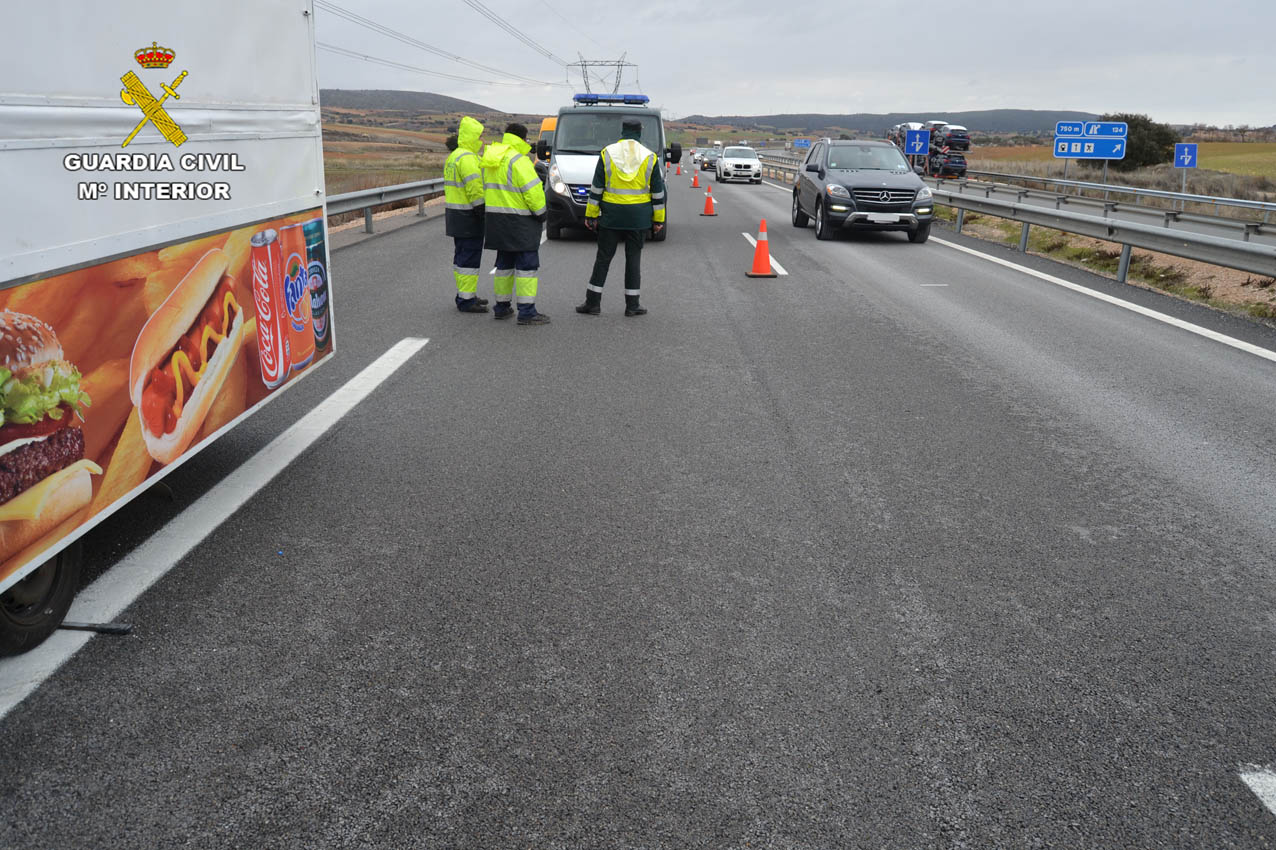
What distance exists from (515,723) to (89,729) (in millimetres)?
1225

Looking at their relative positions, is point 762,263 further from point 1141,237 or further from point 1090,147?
point 1090,147

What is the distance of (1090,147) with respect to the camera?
116 ft

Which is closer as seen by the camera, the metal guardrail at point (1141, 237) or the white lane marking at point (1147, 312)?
the white lane marking at point (1147, 312)

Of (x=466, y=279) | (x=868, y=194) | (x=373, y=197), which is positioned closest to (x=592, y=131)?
(x=373, y=197)

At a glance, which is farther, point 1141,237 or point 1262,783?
point 1141,237

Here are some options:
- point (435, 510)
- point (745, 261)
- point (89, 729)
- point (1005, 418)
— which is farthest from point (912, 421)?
point (745, 261)

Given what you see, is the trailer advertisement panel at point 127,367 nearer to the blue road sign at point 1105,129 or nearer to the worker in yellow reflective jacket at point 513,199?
the worker in yellow reflective jacket at point 513,199

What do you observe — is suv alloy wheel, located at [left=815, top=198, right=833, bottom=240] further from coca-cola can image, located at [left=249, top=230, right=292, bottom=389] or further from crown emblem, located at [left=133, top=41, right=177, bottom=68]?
crown emblem, located at [left=133, top=41, right=177, bottom=68]

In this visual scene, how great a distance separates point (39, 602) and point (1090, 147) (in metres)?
38.1

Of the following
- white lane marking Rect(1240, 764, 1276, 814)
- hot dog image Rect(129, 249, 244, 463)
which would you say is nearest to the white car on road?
hot dog image Rect(129, 249, 244, 463)

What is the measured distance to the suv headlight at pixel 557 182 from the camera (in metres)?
16.3

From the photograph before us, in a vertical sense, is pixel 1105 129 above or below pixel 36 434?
above

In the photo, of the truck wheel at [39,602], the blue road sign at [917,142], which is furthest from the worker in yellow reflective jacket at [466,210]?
the blue road sign at [917,142]

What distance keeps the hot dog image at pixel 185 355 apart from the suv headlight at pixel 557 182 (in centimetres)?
1229
